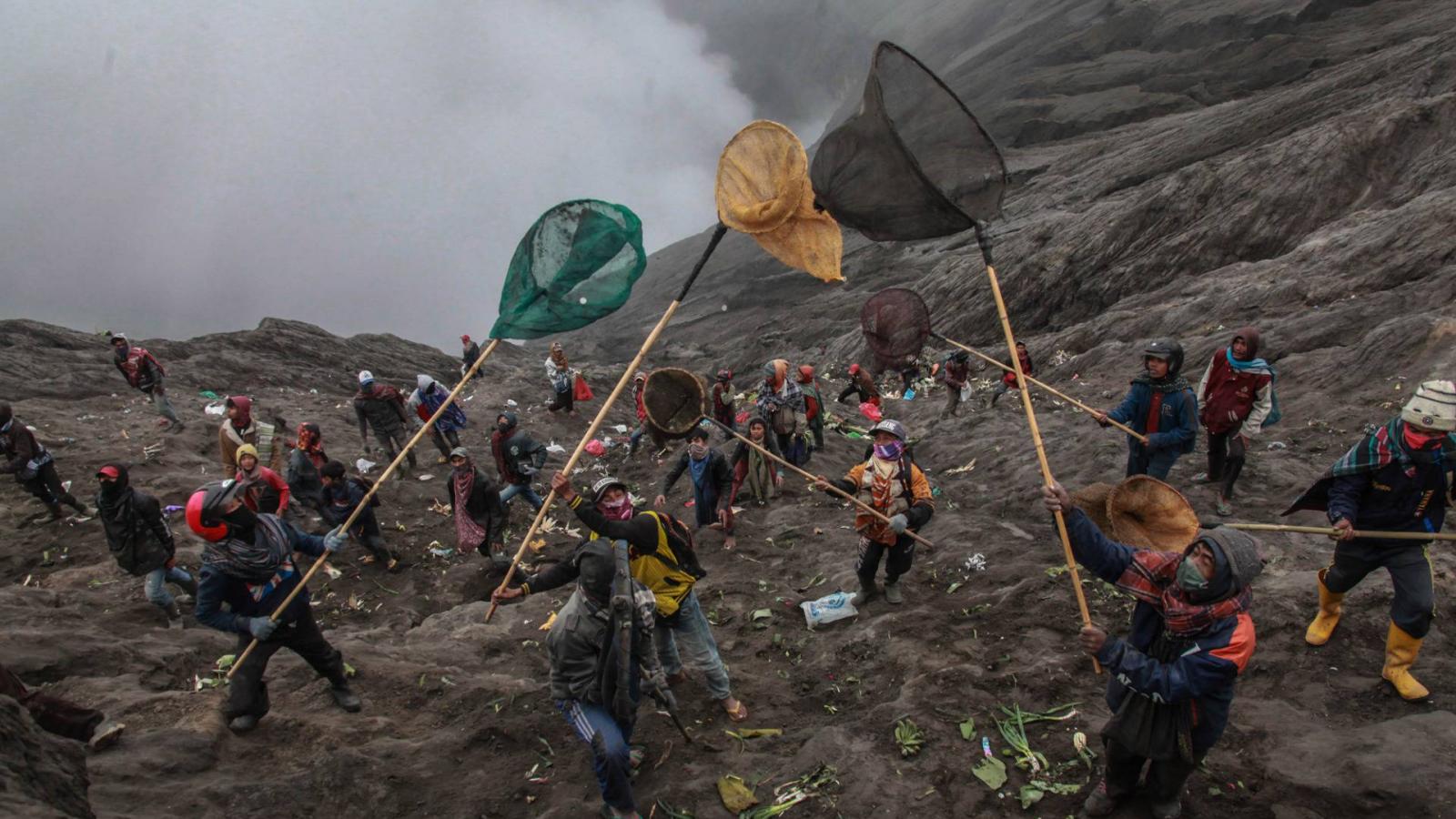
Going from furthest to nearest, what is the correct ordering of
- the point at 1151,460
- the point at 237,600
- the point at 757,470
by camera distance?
1. the point at 757,470
2. the point at 1151,460
3. the point at 237,600

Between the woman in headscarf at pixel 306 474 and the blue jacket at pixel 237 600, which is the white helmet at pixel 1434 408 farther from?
the woman in headscarf at pixel 306 474

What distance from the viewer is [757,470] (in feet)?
35.3

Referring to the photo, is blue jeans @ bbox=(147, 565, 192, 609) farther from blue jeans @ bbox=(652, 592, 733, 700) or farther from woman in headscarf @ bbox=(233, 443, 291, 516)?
blue jeans @ bbox=(652, 592, 733, 700)

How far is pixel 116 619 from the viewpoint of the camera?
749 cm

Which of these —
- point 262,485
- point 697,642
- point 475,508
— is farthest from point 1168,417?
point 262,485

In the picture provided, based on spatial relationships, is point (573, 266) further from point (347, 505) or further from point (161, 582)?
point (161, 582)

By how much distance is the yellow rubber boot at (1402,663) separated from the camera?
14.7ft

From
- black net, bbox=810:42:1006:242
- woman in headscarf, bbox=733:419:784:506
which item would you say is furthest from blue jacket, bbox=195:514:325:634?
woman in headscarf, bbox=733:419:784:506

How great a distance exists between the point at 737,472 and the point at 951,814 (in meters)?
6.45

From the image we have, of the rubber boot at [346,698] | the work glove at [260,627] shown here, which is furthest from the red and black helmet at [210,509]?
the rubber boot at [346,698]

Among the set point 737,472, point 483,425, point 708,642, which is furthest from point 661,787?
point 483,425

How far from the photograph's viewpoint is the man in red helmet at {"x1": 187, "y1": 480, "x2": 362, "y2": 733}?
15.9 ft

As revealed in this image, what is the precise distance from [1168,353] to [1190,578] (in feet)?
14.2

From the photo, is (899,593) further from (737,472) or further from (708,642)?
(737,472)
